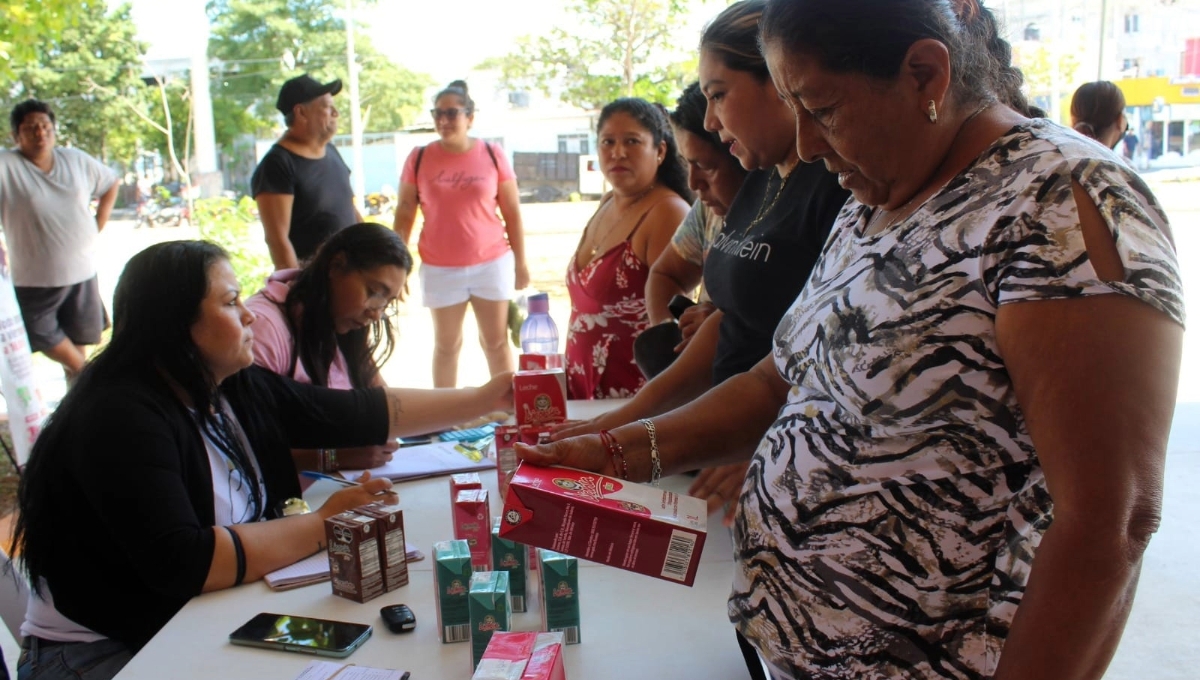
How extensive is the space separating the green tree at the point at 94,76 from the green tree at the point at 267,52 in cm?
145

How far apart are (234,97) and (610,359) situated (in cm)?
1566

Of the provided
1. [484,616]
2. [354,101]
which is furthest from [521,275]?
[354,101]

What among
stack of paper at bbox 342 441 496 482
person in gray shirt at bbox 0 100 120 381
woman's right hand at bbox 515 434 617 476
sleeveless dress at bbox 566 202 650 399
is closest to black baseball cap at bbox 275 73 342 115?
person in gray shirt at bbox 0 100 120 381

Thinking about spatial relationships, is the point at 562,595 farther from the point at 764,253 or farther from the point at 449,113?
the point at 449,113

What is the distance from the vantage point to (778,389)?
1.38m

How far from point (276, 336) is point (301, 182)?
1735 mm

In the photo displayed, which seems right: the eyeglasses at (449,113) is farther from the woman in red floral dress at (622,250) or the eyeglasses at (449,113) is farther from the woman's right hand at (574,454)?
the woman's right hand at (574,454)

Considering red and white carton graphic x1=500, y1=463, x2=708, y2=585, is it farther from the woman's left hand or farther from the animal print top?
the woman's left hand

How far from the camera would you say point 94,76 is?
53.7 ft

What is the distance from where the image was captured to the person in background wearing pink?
14.7ft

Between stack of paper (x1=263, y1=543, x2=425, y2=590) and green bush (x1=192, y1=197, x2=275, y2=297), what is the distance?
4.97 metres

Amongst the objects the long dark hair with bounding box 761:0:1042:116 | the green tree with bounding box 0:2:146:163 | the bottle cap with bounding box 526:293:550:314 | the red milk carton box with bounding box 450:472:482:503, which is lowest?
the red milk carton box with bounding box 450:472:482:503

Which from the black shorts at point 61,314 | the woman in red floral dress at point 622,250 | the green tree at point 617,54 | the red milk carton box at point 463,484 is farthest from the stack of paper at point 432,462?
the green tree at point 617,54

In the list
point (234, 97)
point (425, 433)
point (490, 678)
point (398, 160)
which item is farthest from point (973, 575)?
point (234, 97)
